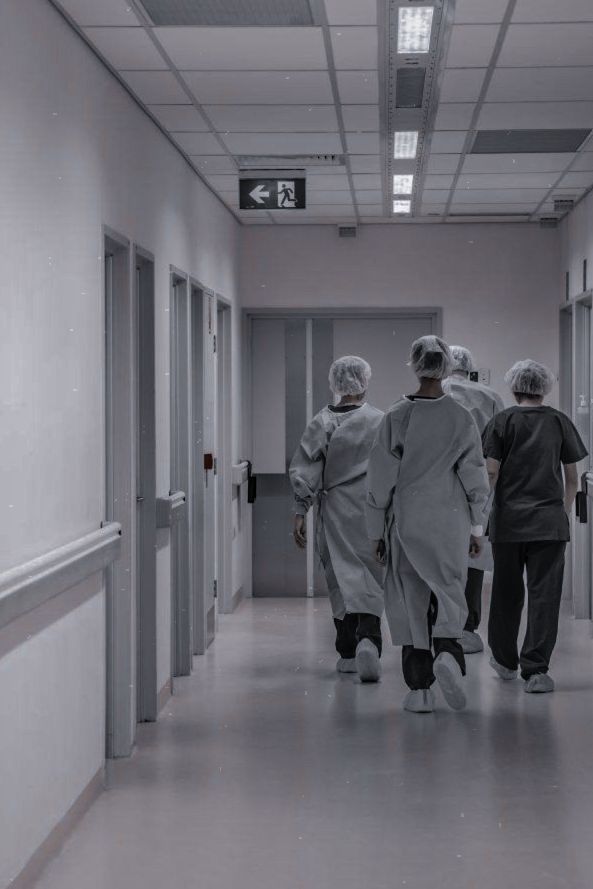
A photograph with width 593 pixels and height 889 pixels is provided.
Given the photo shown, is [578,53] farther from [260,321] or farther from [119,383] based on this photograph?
[260,321]

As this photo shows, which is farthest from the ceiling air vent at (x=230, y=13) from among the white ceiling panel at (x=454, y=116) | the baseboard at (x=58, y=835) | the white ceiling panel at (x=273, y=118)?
the baseboard at (x=58, y=835)

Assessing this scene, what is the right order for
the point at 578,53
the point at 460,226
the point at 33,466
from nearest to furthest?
1. the point at 33,466
2. the point at 578,53
3. the point at 460,226

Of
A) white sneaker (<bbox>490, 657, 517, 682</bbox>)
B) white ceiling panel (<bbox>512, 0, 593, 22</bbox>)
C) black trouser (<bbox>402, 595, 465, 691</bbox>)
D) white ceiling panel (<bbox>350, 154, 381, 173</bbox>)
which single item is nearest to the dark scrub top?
black trouser (<bbox>402, 595, 465, 691</bbox>)

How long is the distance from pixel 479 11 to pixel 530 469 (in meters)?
2.45

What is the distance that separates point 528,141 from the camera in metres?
6.64

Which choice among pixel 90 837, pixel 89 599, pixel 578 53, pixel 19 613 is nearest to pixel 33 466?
pixel 19 613

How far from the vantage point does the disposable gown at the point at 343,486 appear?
648 cm

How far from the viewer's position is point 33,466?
3.71 m

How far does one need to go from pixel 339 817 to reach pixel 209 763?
2.74ft

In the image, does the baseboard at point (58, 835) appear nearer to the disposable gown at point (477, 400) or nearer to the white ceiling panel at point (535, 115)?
the disposable gown at point (477, 400)

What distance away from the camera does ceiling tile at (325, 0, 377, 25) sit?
425 cm

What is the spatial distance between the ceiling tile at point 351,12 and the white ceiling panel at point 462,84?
2.59 ft

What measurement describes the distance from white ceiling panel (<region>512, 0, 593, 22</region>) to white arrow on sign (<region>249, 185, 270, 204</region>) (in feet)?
9.21

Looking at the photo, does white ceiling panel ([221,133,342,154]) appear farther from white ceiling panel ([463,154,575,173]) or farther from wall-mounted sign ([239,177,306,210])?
white ceiling panel ([463,154,575,173])
